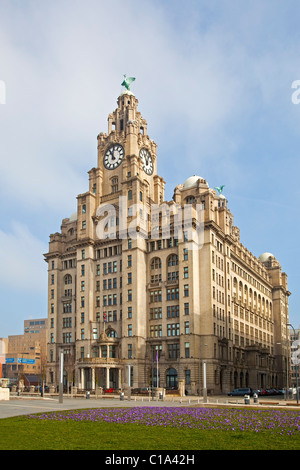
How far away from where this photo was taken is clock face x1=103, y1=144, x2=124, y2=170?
389ft

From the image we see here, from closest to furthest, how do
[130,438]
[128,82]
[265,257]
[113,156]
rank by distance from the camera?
→ [130,438] < [113,156] < [128,82] < [265,257]

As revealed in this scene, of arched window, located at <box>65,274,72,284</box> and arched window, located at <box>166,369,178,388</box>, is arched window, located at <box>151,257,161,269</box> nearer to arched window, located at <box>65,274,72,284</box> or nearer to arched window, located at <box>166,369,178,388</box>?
arched window, located at <box>166,369,178,388</box>

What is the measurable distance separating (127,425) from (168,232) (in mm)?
76731

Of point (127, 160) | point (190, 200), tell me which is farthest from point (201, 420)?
point (127, 160)

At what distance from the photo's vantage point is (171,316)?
332 feet

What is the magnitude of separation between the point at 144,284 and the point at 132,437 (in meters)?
82.5

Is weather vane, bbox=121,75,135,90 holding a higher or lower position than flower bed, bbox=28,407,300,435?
higher

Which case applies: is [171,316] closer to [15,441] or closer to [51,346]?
[51,346]

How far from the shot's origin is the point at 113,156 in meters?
120

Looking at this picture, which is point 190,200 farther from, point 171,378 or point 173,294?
point 171,378

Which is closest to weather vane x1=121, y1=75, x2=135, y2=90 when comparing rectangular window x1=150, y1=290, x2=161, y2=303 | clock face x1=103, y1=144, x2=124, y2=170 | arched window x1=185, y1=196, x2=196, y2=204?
clock face x1=103, y1=144, x2=124, y2=170

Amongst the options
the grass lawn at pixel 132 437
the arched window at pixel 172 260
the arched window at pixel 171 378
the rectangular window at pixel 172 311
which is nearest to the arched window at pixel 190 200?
the arched window at pixel 172 260

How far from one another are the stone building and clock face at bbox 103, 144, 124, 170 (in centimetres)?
26
